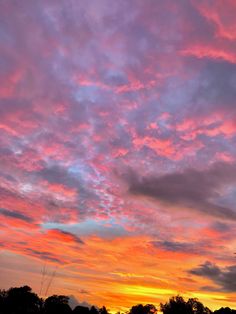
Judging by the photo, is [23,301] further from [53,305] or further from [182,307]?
[182,307]

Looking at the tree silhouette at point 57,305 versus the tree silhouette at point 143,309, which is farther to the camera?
the tree silhouette at point 143,309

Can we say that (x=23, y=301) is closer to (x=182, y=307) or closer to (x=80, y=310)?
(x=80, y=310)

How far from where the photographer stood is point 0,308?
428 ft

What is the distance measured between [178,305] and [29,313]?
2319 inches

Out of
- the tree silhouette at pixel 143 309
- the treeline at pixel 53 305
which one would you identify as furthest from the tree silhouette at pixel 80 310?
the tree silhouette at pixel 143 309

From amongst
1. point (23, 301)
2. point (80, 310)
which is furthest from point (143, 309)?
point (23, 301)

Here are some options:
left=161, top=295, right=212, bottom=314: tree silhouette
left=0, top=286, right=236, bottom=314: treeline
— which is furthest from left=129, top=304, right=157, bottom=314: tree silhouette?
left=161, top=295, right=212, bottom=314: tree silhouette

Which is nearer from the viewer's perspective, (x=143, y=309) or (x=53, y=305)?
(x=53, y=305)

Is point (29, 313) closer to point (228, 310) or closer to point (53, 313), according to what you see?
point (53, 313)

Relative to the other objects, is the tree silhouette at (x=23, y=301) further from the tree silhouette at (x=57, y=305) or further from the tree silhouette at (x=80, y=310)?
the tree silhouette at (x=80, y=310)

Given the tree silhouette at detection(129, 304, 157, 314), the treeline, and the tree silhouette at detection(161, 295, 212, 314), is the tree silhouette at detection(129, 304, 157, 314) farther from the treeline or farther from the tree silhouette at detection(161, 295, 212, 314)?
the tree silhouette at detection(161, 295, 212, 314)

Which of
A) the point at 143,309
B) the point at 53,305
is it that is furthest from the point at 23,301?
the point at 143,309

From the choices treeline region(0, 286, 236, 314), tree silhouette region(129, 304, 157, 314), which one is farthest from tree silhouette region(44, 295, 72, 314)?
tree silhouette region(129, 304, 157, 314)

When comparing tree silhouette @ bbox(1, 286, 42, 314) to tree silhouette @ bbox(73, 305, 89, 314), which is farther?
tree silhouette @ bbox(73, 305, 89, 314)
